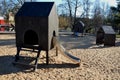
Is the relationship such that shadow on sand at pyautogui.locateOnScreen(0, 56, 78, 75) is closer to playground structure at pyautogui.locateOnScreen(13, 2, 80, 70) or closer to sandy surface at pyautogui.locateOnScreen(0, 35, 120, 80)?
sandy surface at pyautogui.locateOnScreen(0, 35, 120, 80)

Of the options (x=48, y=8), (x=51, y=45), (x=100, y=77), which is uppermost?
(x=48, y=8)

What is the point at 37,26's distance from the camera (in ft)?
25.2

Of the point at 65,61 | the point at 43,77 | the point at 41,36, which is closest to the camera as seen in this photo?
the point at 43,77

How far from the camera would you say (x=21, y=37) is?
8.05m

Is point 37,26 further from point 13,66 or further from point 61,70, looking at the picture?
point 61,70

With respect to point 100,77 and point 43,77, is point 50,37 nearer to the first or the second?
point 43,77

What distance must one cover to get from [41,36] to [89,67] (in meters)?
2.15

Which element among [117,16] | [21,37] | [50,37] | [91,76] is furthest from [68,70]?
[117,16]

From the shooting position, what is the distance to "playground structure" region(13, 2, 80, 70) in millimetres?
7633

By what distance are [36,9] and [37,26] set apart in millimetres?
743

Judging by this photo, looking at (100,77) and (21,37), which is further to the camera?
(21,37)

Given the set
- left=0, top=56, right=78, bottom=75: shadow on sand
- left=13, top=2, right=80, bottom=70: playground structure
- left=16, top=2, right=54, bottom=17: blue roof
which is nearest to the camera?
left=0, top=56, right=78, bottom=75: shadow on sand

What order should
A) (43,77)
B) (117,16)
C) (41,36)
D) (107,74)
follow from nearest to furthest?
1. (43,77)
2. (107,74)
3. (41,36)
4. (117,16)

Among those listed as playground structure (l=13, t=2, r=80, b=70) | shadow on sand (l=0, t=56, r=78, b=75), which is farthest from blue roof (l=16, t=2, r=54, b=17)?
shadow on sand (l=0, t=56, r=78, b=75)
